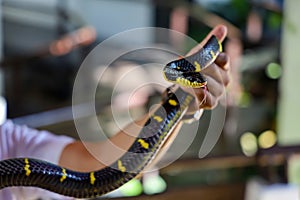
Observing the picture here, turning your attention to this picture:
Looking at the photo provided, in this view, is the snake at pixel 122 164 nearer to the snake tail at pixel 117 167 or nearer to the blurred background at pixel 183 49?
the snake tail at pixel 117 167

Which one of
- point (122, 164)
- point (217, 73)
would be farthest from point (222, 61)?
point (122, 164)

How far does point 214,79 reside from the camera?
1003mm

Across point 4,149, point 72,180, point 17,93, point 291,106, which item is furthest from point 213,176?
point 72,180

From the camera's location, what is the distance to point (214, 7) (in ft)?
13.3

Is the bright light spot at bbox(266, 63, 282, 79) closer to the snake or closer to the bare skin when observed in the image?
the bare skin

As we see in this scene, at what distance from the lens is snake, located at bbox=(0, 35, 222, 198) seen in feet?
3.06

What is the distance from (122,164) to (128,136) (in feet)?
0.55

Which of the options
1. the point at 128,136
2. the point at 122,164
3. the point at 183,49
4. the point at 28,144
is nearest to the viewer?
the point at 122,164

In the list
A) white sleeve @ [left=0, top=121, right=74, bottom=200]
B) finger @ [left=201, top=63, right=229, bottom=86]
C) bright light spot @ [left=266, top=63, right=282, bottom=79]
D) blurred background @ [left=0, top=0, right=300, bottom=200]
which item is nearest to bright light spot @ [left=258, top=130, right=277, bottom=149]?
blurred background @ [left=0, top=0, right=300, bottom=200]

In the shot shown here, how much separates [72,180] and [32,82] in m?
3.55

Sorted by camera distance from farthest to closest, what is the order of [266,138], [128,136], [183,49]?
[266,138] → [183,49] → [128,136]

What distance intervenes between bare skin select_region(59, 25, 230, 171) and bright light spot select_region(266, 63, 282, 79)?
2.56 m

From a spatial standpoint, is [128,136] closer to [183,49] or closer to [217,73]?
[217,73]

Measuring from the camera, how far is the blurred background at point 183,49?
2281 millimetres
